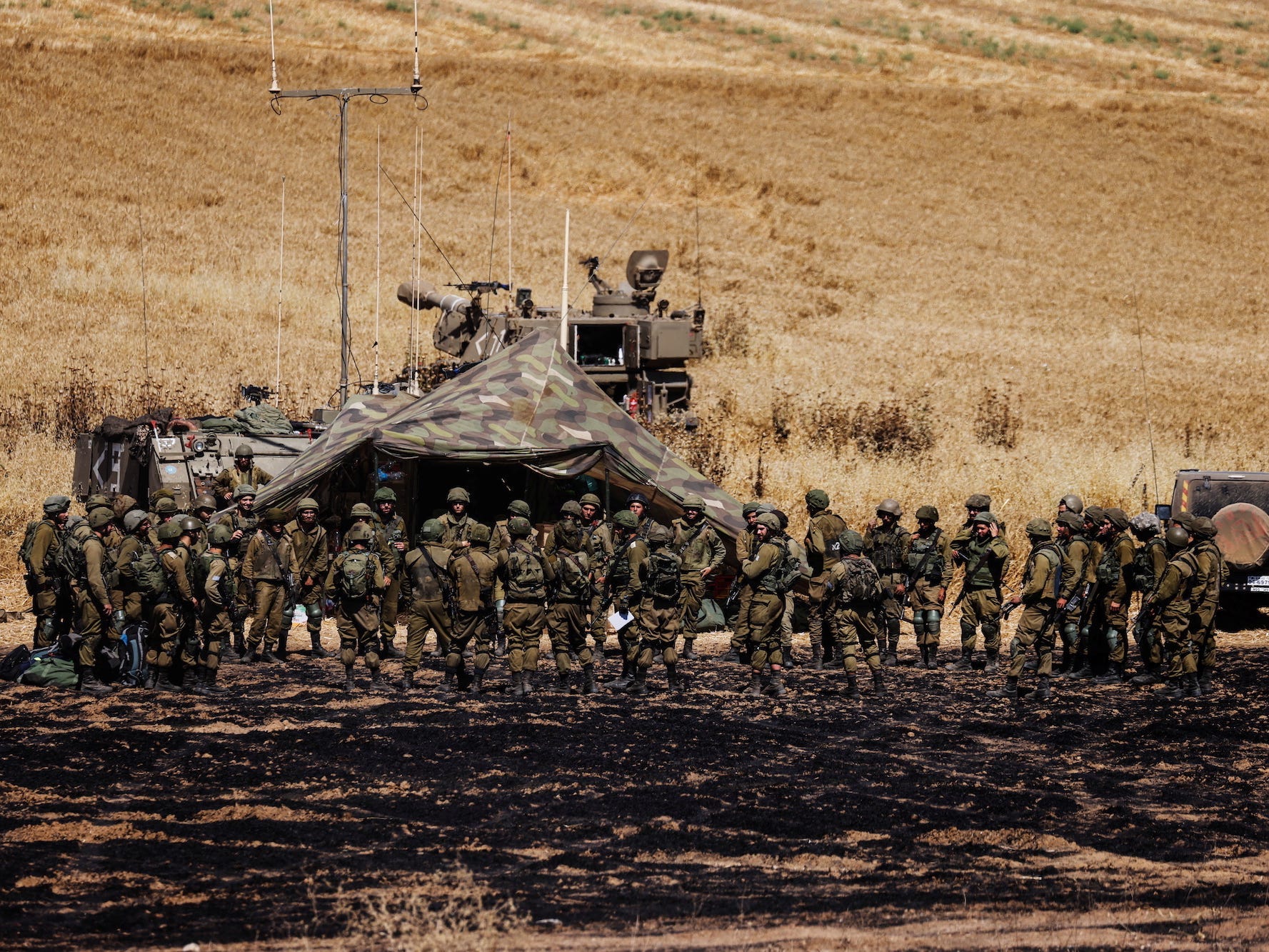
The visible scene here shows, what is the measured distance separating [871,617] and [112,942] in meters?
7.45

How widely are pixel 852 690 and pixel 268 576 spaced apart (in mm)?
5039

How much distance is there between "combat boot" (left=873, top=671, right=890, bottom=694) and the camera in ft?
42.0

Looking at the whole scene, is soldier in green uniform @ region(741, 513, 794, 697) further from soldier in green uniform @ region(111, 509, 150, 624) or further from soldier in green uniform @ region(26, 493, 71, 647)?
soldier in green uniform @ region(26, 493, 71, 647)

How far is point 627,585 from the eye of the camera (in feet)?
42.7

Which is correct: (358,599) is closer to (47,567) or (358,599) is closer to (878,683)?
(47,567)

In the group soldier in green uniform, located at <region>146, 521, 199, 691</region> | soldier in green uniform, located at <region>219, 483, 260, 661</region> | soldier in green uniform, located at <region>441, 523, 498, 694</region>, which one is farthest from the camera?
soldier in green uniform, located at <region>219, 483, 260, 661</region>

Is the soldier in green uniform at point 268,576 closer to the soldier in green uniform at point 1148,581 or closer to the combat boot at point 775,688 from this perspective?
the combat boot at point 775,688

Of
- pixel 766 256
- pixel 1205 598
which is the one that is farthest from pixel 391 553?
pixel 766 256

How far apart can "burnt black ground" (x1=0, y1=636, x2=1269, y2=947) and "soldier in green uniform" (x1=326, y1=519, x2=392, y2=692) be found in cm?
36

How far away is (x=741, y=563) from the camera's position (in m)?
12.8

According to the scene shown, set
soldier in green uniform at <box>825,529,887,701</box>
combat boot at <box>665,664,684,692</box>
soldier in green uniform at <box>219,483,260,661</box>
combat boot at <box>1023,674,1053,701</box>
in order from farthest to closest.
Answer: soldier in green uniform at <box>219,483,260,661</box>
combat boot at <box>665,664,684,692</box>
soldier in green uniform at <box>825,529,887,701</box>
combat boot at <box>1023,674,1053,701</box>

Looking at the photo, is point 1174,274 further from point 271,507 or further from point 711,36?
point 271,507

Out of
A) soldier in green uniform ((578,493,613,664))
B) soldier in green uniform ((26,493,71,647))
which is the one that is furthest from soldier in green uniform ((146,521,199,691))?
soldier in green uniform ((578,493,613,664))

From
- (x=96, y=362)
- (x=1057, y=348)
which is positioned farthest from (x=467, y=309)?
(x=1057, y=348)
